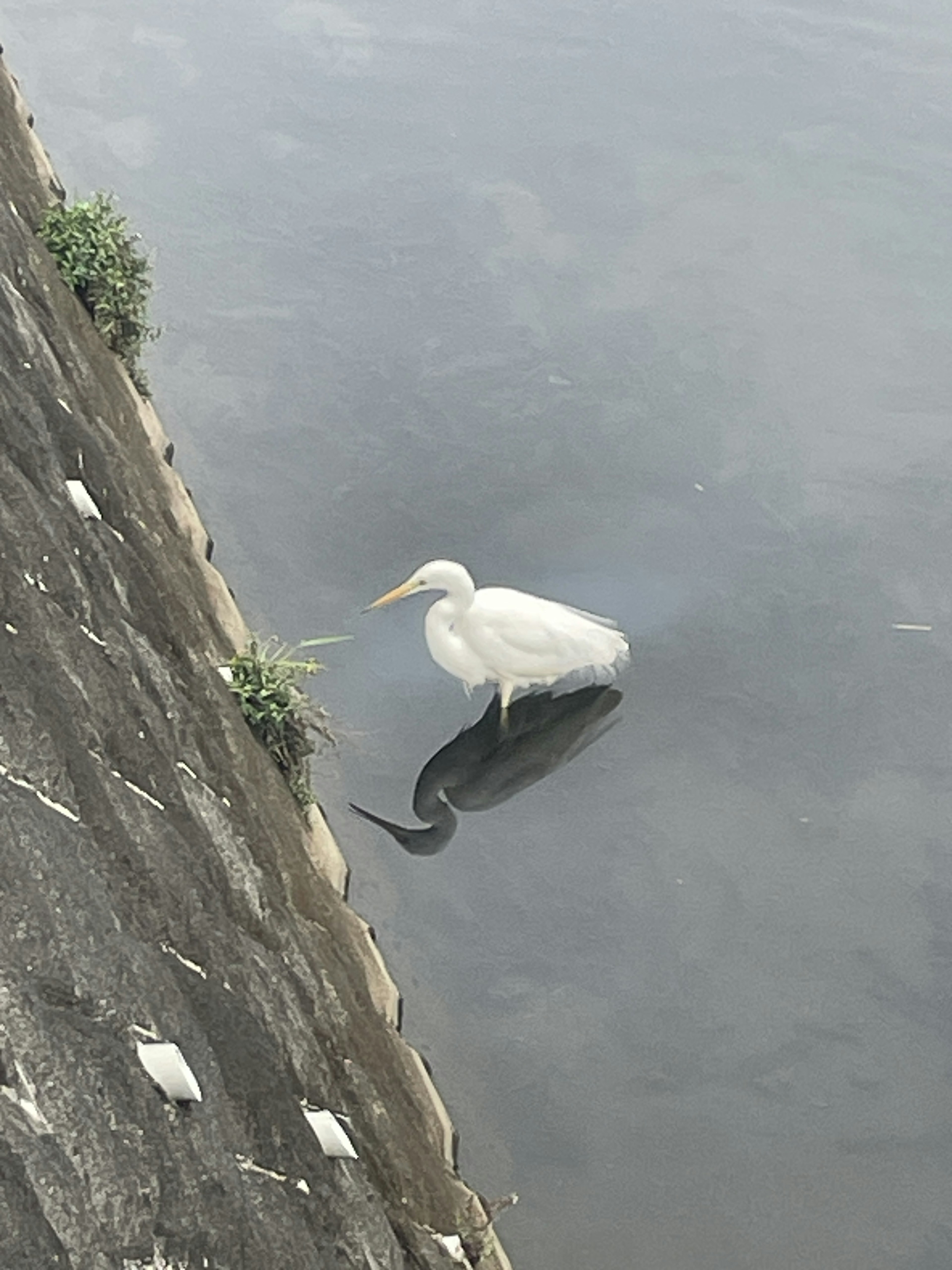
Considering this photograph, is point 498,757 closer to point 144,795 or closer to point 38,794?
point 144,795

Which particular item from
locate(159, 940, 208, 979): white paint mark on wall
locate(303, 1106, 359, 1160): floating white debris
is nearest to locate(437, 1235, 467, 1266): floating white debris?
locate(303, 1106, 359, 1160): floating white debris

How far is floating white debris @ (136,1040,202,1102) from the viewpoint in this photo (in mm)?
1856

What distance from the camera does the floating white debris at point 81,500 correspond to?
2783 mm

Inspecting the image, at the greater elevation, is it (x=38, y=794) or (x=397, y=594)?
(x=38, y=794)

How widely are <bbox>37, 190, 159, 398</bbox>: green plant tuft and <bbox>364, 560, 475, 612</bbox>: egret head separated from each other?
109cm

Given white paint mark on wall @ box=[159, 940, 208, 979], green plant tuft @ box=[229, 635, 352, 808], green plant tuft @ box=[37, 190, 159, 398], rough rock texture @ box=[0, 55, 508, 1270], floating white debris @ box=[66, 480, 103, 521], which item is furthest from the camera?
green plant tuft @ box=[37, 190, 159, 398]

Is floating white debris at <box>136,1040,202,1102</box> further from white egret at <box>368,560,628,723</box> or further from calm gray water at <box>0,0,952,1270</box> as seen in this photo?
white egret at <box>368,560,628,723</box>

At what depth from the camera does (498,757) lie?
4617 millimetres

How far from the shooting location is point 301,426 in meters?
5.67

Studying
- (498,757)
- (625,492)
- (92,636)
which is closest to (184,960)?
(92,636)

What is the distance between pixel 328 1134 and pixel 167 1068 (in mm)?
573

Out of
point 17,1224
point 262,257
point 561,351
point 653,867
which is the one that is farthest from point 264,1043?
point 262,257

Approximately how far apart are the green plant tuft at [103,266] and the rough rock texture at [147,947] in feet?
3.05

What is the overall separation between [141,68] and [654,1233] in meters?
5.63
